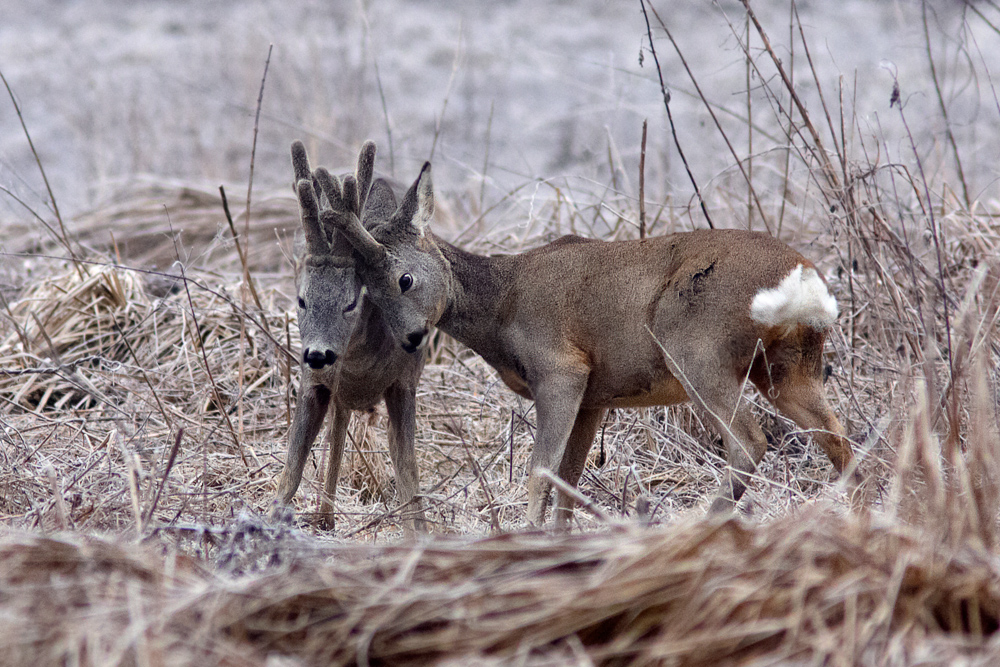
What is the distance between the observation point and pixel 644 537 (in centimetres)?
229

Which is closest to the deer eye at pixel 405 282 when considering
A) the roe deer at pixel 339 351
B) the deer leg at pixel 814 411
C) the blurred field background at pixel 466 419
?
the roe deer at pixel 339 351

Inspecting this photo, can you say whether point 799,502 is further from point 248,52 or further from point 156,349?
point 248,52

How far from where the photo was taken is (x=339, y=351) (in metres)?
3.87

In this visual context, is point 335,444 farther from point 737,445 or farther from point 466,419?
point 737,445

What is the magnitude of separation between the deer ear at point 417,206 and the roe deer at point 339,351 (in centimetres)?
15

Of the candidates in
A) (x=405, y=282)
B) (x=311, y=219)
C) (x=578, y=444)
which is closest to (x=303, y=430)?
(x=405, y=282)

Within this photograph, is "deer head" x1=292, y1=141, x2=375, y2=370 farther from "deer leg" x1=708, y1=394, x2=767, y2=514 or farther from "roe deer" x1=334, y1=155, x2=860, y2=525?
"deer leg" x1=708, y1=394, x2=767, y2=514

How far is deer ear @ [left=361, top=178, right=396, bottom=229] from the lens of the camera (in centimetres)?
429

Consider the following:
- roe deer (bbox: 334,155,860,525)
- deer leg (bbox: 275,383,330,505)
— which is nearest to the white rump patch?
roe deer (bbox: 334,155,860,525)

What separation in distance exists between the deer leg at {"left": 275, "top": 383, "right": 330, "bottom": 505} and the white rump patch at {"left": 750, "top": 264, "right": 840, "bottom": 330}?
64.3 inches

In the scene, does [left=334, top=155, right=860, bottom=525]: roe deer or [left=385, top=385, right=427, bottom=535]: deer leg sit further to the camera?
[left=385, top=385, right=427, bottom=535]: deer leg

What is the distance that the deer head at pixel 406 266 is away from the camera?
13.2ft

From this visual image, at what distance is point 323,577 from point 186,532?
44.1 inches

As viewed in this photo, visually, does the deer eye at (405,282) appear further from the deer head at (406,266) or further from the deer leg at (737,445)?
the deer leg at (737,445)
